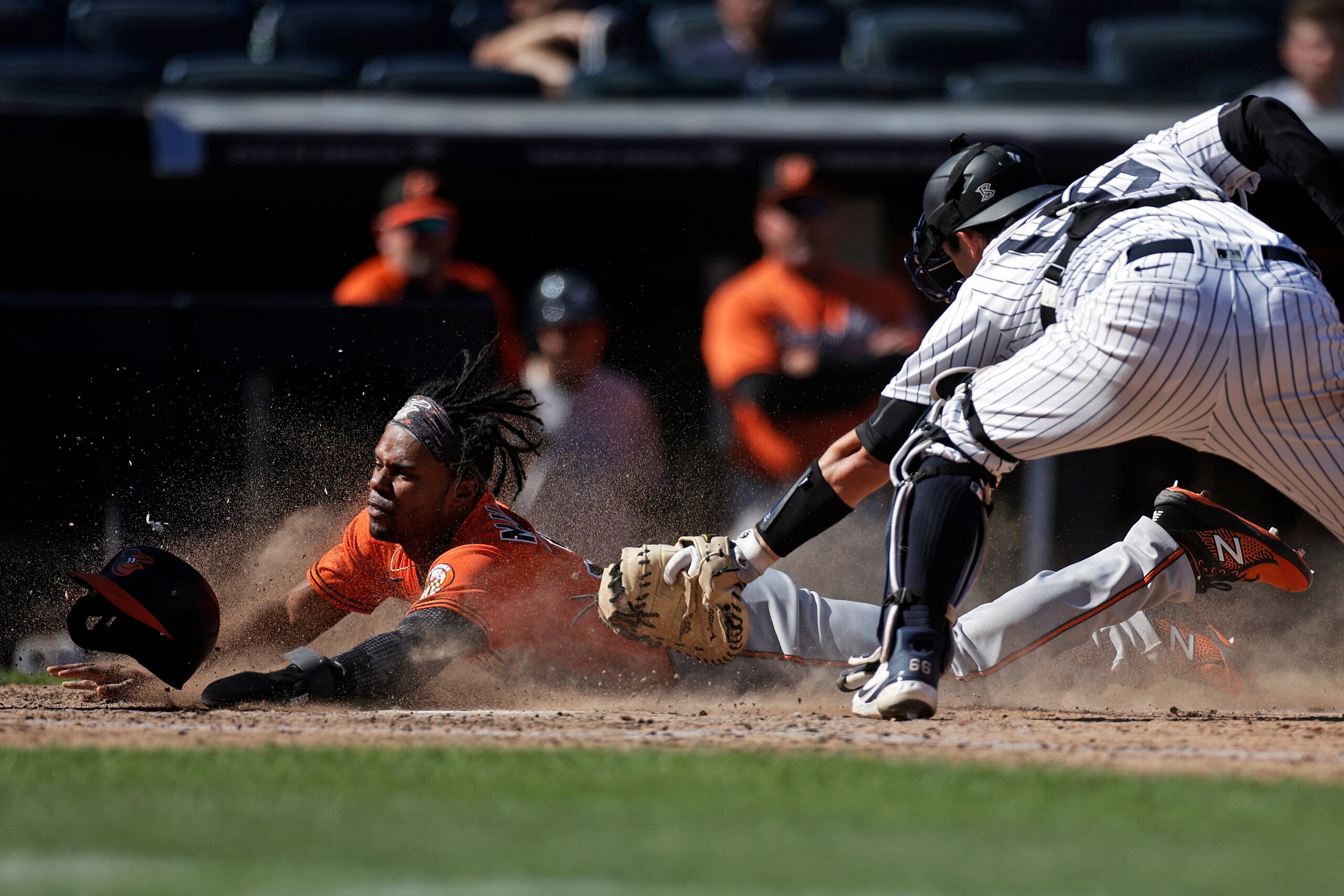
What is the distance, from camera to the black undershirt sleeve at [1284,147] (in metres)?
3.50

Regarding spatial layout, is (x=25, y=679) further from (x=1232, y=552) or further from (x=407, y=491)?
(x=1232, y=552)

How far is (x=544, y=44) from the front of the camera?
815 cm

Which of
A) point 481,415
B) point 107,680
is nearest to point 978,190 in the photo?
point 481,415

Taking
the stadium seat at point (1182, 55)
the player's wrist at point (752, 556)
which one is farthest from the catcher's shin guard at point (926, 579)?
the stadium seat at point (1182, 55)

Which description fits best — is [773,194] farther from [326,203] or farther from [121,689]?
[121,689]

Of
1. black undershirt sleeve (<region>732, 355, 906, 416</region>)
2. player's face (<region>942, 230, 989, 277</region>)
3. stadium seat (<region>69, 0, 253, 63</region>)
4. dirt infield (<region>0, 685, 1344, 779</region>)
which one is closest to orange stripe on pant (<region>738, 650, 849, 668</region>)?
dirt infield (<region>0, 685, 1344, 779</region>)

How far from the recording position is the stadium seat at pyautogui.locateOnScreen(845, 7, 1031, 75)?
8.82 metres

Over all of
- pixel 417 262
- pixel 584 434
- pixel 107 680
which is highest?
pixel 417 262

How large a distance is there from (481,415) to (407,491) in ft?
1.16

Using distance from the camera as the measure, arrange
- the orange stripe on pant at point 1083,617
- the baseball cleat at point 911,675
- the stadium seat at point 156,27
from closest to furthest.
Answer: the baseball cleat at point 911,675, the orange stripe on pant at point 1083,617, the stadium seat at point 156,27

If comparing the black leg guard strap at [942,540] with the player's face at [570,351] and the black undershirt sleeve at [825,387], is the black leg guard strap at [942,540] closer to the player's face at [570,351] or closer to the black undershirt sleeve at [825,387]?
the black undershirt sleeve at [825,387]

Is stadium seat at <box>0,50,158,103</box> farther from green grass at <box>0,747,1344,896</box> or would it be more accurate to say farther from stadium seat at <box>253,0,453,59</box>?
green grass at <box>0,747,1344,896</box>

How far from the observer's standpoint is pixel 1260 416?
354 centimetres

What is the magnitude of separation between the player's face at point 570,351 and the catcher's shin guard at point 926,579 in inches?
110
